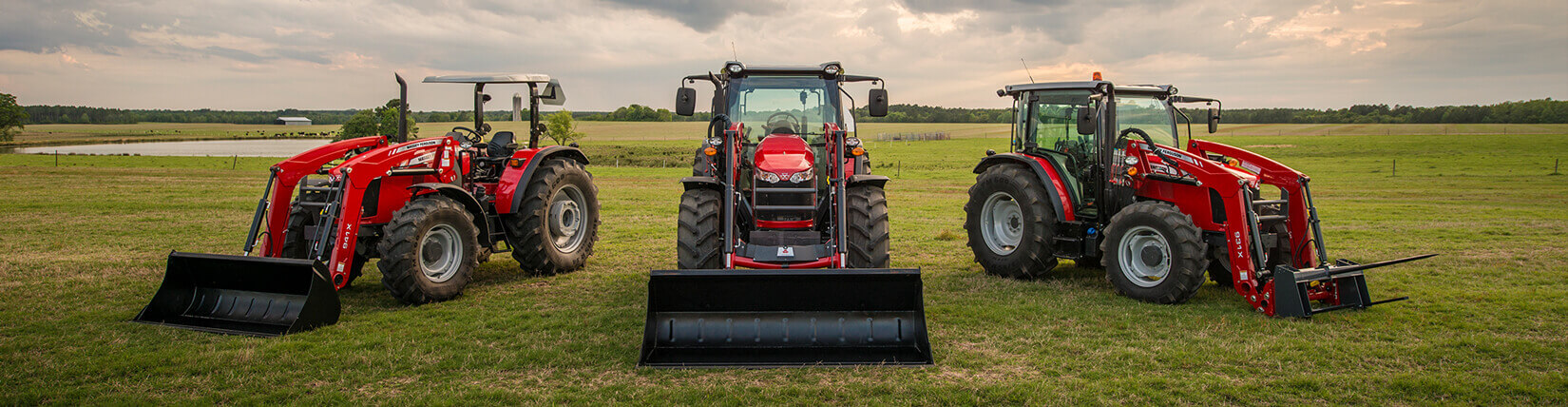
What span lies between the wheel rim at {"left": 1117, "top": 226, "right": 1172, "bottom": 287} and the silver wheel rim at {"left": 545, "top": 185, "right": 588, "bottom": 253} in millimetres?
5860

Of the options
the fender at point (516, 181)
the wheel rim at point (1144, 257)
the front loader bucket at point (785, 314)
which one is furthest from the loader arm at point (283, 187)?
the wheel rim at point (1144, 257)

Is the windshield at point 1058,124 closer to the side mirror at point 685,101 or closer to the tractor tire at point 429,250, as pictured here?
the side mirror at point 685,101

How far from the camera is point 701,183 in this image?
7754mm

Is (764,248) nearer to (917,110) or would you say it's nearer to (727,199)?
(727,199)

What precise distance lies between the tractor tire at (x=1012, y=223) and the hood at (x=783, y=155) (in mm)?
2544

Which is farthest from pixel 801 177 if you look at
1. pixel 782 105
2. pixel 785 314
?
pixel 785 314

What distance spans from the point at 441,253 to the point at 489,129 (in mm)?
2087

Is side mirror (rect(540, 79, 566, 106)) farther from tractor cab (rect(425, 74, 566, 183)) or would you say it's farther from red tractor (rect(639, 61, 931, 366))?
red tractor (rect(639, 61, 931, 366))

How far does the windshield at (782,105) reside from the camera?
28.5 feet

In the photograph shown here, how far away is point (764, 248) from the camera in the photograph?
25.0 ft

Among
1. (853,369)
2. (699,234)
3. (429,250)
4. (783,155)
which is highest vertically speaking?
(783,155)

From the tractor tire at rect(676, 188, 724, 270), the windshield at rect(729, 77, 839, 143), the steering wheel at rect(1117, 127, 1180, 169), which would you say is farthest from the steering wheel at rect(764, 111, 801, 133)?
the steering wheel at rect(1117, 127, 1180, 169)

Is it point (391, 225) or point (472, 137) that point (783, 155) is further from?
point (472, 137)

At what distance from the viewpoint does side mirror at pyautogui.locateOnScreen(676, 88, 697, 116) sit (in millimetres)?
8367
